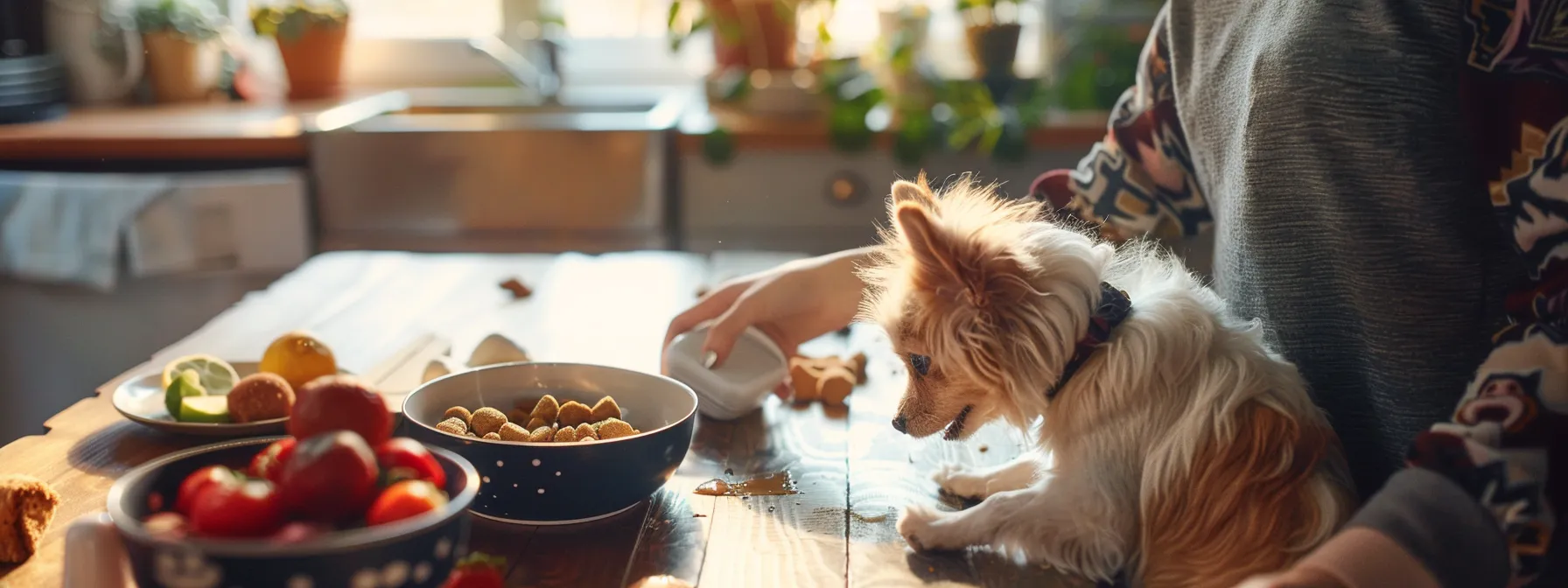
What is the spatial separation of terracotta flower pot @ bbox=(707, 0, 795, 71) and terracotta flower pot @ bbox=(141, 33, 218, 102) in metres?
1.33

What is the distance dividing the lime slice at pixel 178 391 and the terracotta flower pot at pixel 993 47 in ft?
7.13

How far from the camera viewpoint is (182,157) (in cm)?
262

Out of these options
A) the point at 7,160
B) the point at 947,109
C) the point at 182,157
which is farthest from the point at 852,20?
the point at 7,160

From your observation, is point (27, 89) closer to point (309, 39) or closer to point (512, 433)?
point (309, 39)

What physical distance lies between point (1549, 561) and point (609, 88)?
2.92m

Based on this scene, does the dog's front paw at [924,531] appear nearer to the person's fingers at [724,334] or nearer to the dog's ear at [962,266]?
the dog's ear at [962,266]

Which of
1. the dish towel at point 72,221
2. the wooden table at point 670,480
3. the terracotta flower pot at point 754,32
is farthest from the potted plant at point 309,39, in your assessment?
the wooden table at point 670,480

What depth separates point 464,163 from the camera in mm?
2674

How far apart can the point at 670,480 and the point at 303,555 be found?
454mm

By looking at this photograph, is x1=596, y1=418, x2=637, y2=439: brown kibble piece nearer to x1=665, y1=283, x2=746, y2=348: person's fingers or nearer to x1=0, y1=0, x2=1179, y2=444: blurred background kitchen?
x1=665, y1=283, x2=746, y2=348: person's fingers

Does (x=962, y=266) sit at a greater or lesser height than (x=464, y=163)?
greater

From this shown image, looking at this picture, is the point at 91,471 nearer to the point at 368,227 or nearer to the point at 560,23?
the point at 368,227

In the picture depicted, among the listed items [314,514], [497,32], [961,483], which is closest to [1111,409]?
[961,483]

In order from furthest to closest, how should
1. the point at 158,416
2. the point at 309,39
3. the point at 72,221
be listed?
1. the point at 309,39
2. the point at 72,221
3. the point at 158,416
